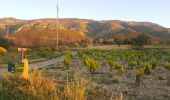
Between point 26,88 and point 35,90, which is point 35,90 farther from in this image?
point 26,88

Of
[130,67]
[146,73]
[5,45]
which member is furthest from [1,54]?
[146,73]

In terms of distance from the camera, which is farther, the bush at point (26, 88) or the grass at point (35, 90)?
the bush at point (26, 88)

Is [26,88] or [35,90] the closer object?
[35,90]

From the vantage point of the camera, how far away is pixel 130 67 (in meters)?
36.0

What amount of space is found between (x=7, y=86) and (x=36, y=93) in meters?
1.69

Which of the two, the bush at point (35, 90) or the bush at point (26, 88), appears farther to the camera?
the bush at point (26, 88)

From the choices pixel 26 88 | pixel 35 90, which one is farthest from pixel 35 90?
pixel 26 88

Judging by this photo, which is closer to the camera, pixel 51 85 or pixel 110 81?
pixel 51 85

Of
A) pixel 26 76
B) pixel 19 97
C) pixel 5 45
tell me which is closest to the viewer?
pixel 19 97

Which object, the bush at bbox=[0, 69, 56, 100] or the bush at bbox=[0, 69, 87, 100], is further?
the bush at bbox=[0, 69, 56, 100]

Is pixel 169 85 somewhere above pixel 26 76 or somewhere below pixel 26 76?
below

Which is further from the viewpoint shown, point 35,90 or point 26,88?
point 26,88

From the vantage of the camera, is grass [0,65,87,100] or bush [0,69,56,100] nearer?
grass [0,65,87,100]

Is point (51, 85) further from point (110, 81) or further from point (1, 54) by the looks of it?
point (1, 54)
